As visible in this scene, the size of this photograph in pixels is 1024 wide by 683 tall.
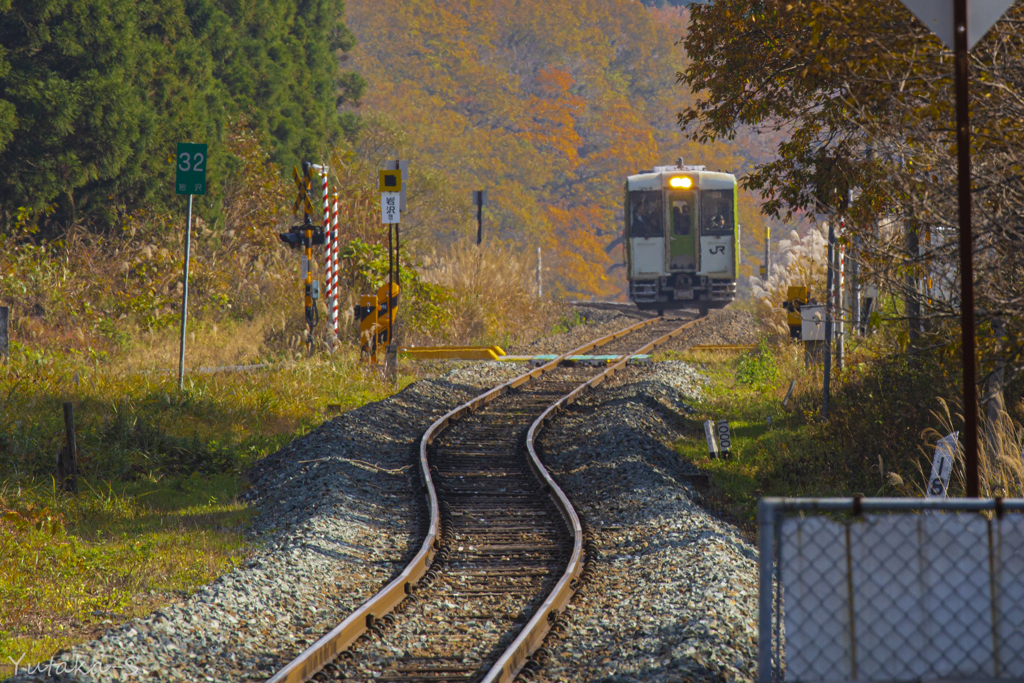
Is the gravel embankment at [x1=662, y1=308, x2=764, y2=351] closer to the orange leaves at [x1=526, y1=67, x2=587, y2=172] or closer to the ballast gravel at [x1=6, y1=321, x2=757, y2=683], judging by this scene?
the ballast gravel at [x1=6, y1=321, x2=757, y2=683]

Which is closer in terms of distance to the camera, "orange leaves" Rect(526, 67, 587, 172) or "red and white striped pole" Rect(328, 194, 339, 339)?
"red and white striped pole" Rect(328, 194, 339, 339)

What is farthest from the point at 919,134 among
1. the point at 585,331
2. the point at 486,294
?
the point at 585,331

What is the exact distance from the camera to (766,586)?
122 inches

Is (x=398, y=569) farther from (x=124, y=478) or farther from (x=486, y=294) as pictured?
(x=486, y=294)

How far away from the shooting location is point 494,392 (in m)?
14.8

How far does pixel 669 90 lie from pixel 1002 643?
7057 cm

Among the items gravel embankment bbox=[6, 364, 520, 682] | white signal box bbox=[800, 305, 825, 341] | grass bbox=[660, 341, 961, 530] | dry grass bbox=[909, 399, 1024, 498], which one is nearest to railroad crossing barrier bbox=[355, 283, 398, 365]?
gravel embankment bbox=[6, 364, 520, 682]

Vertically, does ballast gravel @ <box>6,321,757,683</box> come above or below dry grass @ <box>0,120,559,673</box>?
below

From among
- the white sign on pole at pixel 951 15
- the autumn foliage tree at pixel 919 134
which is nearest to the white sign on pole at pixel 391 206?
the autumn foliage tree at pixel 919 134

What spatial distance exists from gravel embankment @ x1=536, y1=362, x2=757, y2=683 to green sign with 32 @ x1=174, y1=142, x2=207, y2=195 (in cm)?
497

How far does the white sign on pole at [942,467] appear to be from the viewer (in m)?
6.52

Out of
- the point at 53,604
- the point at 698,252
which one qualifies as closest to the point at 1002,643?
the point at 53,604

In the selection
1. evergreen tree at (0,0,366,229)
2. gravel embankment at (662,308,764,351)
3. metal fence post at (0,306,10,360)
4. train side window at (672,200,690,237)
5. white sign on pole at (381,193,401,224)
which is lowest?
gravel embankment at (662,308,764,351)

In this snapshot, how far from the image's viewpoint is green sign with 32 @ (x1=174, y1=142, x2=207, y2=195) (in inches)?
475
